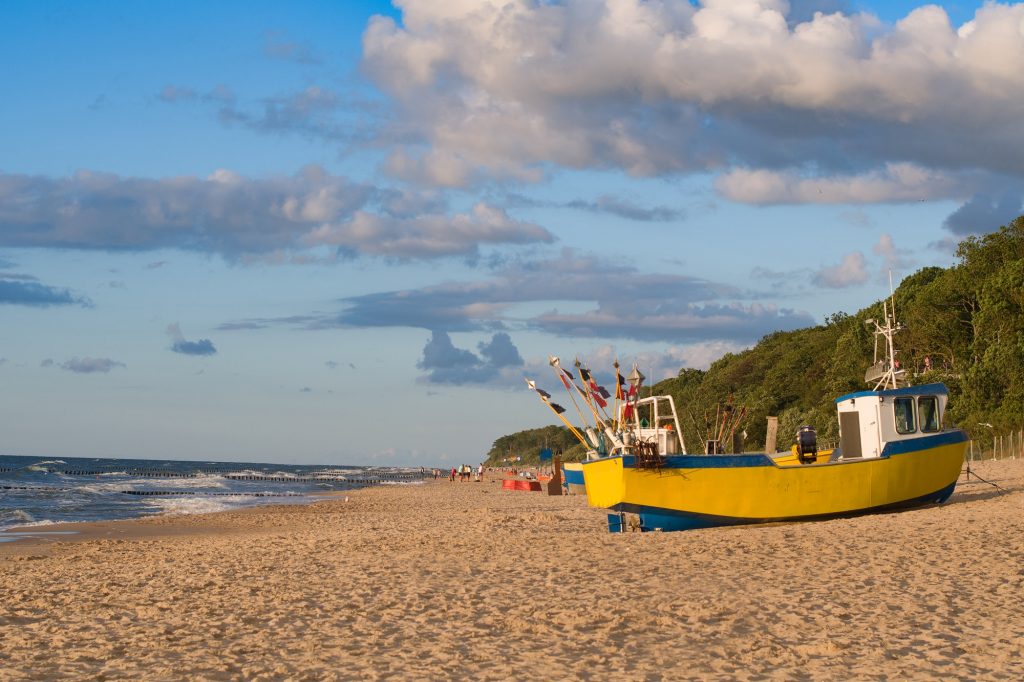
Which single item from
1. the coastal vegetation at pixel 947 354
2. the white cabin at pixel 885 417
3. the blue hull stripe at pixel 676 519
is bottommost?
the blue hull stripe at pixel 676 519

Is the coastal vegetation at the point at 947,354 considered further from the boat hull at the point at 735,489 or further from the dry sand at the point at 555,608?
the dry sand at the point at 555,608

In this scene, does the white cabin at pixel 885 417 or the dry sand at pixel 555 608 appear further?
the white cabin at pixel 885 417

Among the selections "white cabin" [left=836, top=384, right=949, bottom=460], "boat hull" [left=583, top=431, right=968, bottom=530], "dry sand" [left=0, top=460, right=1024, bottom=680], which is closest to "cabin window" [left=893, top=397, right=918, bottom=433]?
"white cabin" [left=836, top=384, right=949, bottom=460]

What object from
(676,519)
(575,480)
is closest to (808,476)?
(676,519)

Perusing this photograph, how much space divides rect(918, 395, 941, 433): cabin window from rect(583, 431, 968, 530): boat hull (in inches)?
70.0

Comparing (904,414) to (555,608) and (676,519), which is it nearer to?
(676,519)

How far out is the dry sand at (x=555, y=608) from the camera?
32.5 feet


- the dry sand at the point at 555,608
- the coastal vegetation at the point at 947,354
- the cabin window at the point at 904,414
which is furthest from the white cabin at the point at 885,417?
the coastal vegetation at the point at 947,354

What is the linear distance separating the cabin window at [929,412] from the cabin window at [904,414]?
32 centimetres

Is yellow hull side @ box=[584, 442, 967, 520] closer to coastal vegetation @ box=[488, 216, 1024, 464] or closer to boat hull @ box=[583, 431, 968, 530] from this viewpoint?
boat hull @ box=[583, 431, 968, 530]

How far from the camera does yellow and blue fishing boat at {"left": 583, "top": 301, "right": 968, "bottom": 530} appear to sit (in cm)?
2119

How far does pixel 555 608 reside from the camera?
1248cm

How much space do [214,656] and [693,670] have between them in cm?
479

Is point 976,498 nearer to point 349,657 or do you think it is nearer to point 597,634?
point 597,634
